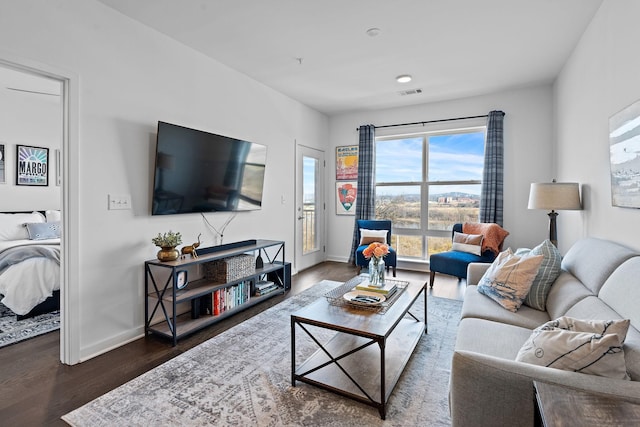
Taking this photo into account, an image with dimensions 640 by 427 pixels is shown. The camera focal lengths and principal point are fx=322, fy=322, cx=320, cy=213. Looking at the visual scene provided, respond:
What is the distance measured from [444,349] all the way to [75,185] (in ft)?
9.82

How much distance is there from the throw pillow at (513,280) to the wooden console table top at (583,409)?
130cm

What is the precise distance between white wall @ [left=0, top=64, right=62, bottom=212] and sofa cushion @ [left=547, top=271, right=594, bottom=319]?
571 cm

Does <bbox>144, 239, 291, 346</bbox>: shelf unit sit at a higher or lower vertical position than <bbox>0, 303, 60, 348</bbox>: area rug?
higher

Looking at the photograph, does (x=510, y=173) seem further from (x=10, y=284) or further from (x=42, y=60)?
(x=10, y=284)

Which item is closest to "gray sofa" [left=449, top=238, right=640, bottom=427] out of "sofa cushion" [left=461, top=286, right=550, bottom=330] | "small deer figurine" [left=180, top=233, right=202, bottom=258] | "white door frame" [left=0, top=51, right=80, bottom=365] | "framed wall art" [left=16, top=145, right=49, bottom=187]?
"sofa cushion" [left=461, top=286, right=550, bottom=330]

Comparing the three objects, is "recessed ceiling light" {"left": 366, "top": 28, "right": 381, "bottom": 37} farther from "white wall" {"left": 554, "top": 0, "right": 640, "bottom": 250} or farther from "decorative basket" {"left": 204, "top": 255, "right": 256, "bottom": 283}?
"decorative basket" {"left": 204, "top": 255, "right": 256, "bottom": 283}

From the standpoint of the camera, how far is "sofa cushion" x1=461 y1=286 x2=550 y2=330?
2000 millimetres

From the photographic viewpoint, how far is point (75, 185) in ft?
7.56

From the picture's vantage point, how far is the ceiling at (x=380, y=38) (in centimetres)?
255

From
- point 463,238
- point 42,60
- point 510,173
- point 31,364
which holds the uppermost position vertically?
point 42,60

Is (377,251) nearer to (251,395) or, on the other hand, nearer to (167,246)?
(251,395)

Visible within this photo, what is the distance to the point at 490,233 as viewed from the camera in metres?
4.09

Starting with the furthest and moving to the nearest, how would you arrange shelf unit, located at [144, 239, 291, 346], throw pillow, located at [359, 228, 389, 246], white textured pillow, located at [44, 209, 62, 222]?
throw pillow, located at [359, 228, 389, 246] < white textured pillow, located at [44, 209, 62, 222] < shelf unit, located at [144, 239, 291, 346]

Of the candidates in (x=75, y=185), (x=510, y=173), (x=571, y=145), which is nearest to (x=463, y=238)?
(x=510, y=173)
